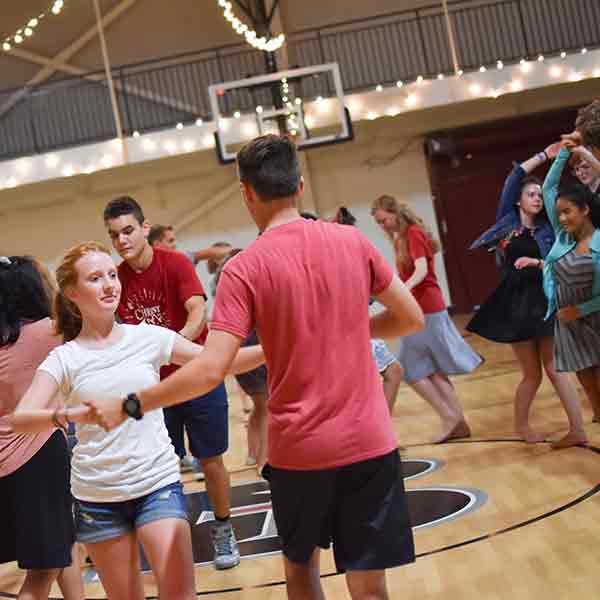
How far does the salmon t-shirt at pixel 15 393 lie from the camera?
376 cm

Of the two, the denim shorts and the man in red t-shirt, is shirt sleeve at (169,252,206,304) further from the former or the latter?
the denim shorts

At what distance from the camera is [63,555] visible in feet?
12.2

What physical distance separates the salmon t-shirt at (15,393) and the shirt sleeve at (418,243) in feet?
13.3

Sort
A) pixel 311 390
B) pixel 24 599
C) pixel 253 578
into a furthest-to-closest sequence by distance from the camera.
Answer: pixel 253 578
pixel 24 599
pixel 311 390

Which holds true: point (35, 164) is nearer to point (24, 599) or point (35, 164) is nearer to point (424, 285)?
point (424, 285)

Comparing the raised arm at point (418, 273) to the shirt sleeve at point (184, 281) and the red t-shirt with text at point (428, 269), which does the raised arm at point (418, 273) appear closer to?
the red t-shirt with text at point (428, 269)

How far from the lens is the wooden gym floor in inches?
165

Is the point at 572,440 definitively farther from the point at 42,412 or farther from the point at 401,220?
the point at 42,412

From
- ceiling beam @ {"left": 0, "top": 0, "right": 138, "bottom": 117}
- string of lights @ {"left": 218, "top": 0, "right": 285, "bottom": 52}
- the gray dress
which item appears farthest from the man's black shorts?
ceiling beam @ {"left": 0, "top": 0, "right": 138, "bottom": 117}

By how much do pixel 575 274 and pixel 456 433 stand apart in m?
2.08

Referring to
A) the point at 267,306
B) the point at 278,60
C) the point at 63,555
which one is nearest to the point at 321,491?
the point at 267,306

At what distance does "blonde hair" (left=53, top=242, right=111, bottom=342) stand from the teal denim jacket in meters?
2.84

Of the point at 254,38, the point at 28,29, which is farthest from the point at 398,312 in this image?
the point at 28,29

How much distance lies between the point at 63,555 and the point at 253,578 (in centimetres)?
132
